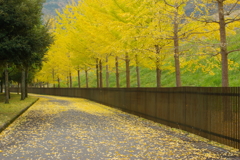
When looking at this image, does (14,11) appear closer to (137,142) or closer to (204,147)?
(137,142)

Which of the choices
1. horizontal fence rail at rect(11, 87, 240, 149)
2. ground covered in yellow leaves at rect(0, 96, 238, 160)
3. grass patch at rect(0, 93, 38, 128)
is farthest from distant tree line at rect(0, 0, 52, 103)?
horizontal fence rail at rect(11, 87, 240, 149)

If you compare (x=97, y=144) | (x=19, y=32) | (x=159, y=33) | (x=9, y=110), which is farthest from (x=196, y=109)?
(x=9, y=110)

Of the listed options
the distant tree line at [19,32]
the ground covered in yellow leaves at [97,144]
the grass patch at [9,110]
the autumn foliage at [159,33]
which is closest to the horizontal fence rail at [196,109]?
the ground covered in yellow leaves at [97,144]

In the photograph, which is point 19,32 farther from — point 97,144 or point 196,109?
point 196,109

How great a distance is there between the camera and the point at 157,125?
37.0 feet

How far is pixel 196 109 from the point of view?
8750 millimetres

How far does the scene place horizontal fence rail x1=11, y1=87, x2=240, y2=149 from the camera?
23.2 feet

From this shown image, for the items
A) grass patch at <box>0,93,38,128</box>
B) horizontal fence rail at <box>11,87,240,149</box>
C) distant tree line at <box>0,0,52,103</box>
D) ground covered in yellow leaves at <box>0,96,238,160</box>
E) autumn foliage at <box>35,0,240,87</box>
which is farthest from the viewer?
distant tree line at <box>0,0,52,103</box>

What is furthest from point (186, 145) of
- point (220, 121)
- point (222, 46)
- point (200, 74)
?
point (200, 74)

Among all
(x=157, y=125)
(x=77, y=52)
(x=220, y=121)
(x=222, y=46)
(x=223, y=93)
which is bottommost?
(x=157, y=125)

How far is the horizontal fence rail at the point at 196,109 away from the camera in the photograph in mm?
7059

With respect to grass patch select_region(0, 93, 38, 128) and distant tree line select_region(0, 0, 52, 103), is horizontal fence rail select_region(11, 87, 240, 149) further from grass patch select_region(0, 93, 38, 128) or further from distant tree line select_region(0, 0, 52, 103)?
grass patch select_region(0, 93, 38, 128)

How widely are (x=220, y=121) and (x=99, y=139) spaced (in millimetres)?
3454

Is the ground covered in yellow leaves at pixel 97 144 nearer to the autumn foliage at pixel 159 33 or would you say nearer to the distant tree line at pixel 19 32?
the autumn foliage at pixel 159 33
